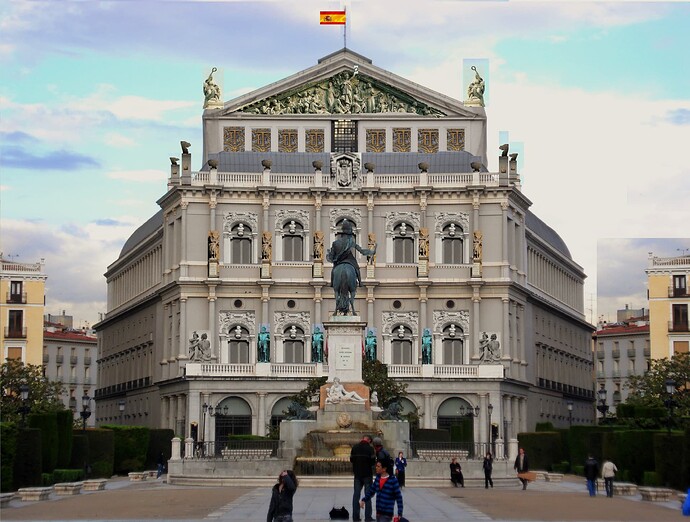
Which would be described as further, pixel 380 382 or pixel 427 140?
pixel 427 140

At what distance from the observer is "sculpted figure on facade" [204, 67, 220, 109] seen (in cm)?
13788

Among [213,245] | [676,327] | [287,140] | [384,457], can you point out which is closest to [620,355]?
[676,327]

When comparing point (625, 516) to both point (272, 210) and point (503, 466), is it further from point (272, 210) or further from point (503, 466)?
point (272, 210)

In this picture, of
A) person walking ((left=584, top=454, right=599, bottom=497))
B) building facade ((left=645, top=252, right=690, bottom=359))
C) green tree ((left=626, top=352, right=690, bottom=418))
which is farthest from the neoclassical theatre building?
person walking ((left=584, top=454, right=599, bottom=497))

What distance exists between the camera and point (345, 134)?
134 m

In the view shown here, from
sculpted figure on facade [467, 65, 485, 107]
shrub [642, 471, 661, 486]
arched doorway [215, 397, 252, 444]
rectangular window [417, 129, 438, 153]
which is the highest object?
sculpted figure on facade [467, 65, 485, 107]

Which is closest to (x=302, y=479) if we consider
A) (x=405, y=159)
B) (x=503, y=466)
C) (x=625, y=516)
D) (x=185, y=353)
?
(x=503, y=466)

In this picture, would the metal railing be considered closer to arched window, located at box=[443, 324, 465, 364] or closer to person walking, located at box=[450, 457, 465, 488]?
person walking, located at box=[450, 457, 465, 488]

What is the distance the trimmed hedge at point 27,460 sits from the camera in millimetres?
59594

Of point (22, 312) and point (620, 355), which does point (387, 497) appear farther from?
point (620, 355)

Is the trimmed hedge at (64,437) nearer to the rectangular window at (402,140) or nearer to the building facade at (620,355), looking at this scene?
the rectangular window at (402,140)

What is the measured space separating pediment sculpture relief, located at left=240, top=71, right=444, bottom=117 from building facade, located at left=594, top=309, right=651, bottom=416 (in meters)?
35.9

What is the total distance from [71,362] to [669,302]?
246 ft

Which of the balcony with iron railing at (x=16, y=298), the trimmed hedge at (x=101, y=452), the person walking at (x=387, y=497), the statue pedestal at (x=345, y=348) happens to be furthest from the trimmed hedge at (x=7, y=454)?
the balcony with iron railing at (x=16, y=298)
